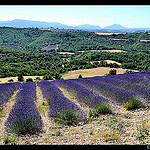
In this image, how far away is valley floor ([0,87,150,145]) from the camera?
327 cm

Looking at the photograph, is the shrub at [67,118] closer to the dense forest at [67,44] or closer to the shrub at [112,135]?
the shrub at [112,135]

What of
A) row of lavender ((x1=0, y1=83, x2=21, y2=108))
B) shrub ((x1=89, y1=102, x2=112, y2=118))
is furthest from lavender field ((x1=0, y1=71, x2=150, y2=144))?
row of lavender ((x1=0, y1=83, x2=21, y2=108))

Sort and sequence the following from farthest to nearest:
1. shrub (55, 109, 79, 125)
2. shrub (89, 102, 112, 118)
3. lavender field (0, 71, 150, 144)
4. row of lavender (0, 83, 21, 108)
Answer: row of lavender (0, 83, 21, 108) < shrub (89, 102, 112, 118) < shrub (55, 109, 79, 125) < lavender field (0, 71, 150, 144)

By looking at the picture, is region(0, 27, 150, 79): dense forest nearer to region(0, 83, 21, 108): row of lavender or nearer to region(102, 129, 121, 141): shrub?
region(0, 83, 21, 108): row of lavender

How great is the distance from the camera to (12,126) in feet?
12.7

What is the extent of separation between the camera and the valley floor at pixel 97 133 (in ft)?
10.7

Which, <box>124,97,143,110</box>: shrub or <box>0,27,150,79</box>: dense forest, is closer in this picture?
<box>124,97,143,110</box>: shrub

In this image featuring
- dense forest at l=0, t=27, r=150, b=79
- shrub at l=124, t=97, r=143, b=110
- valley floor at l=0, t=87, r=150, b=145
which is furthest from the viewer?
dense forest at l=0, t=27, r=150, b=79

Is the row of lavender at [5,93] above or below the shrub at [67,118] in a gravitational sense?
below

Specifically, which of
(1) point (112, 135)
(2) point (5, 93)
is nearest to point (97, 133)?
(1) point (112, 135)

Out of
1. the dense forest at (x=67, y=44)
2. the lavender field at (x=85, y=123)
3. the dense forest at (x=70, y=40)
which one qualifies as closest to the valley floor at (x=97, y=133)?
the lavender field at (x=85, y=123)

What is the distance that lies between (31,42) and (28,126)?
11102cm
